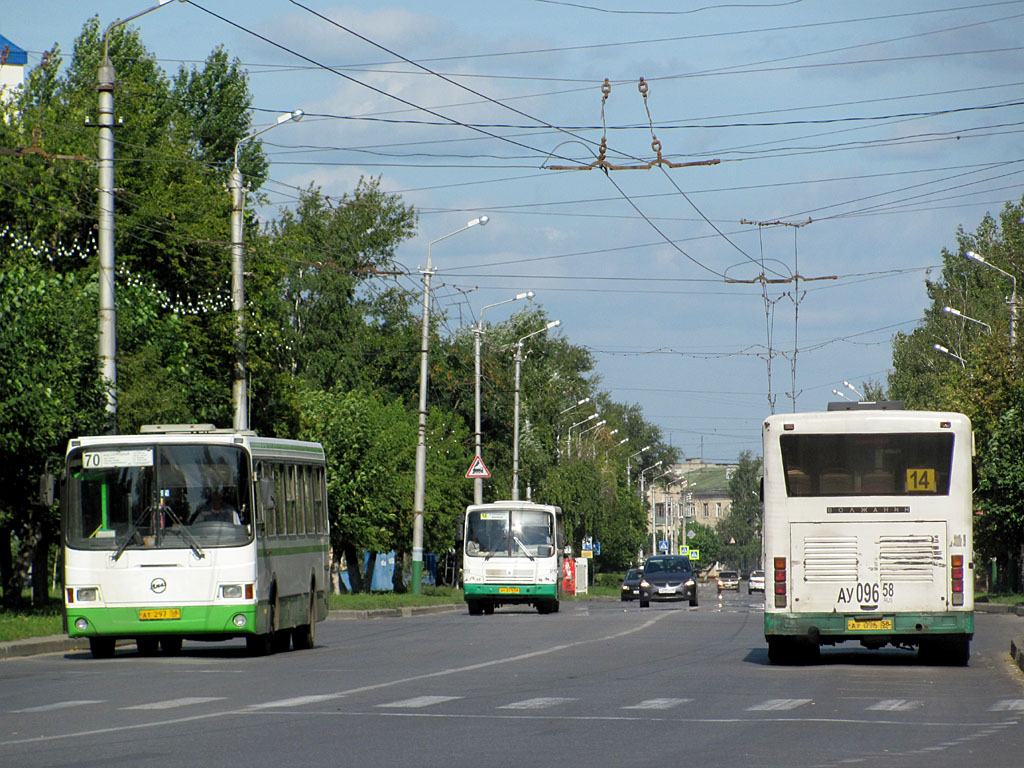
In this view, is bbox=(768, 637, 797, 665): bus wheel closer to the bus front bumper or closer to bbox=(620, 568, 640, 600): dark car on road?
the bus front bumper

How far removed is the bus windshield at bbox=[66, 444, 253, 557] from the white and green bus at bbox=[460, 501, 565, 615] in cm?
2183

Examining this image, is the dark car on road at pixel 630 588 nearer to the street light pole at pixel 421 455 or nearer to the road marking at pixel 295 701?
the street light pole at pixel 421 455

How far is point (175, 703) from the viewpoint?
1462cm

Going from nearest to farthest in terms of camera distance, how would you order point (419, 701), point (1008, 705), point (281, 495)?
point (419, 701) < point (1008, 705) < point (281, 495)

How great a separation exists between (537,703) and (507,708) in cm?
58

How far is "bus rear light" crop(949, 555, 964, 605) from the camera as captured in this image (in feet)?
64.6

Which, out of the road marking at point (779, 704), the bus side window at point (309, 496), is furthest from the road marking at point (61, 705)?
→ the bus side window at point (309, 496)

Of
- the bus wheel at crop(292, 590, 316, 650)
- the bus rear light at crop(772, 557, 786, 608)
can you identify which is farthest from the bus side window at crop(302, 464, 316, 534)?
the bus rear light at crop(772, 557, 786, 608)

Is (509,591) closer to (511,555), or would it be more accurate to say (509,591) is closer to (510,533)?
(511,555)

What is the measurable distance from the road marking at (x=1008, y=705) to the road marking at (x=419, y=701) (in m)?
4.45

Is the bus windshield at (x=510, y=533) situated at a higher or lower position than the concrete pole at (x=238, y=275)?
lower

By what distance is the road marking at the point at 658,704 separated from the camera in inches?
567

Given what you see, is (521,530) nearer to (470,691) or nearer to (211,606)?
(211,606)

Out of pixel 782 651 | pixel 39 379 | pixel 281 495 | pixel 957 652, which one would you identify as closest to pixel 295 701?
pixel 782 651
